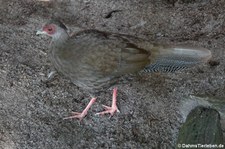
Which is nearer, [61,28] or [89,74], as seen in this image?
[89,74]

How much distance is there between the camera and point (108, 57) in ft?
14.0

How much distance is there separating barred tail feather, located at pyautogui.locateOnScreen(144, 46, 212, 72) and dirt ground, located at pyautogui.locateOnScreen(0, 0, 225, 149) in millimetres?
481

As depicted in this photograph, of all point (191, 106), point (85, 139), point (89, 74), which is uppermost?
point (89, 74)

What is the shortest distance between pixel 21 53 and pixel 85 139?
1.39m

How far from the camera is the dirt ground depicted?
452 cm

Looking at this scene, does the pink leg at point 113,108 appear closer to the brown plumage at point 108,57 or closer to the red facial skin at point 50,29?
the brown plumage at point 108,57

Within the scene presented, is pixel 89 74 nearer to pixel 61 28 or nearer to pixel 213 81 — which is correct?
pixel 61 28

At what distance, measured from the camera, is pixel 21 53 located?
530 centimetres

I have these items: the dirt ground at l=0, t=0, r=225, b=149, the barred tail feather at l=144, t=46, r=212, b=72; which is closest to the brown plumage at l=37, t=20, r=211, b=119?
the barred tail feather at l=144, t=46, r=212, b=72

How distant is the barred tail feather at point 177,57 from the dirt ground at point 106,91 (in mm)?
481

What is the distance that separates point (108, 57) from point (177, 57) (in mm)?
648

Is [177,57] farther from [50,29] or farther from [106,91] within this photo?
[50,29]

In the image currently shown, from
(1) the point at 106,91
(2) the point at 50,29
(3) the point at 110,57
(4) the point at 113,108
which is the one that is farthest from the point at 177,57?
(2) the point at 50,29

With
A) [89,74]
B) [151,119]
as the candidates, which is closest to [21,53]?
[89,74]
